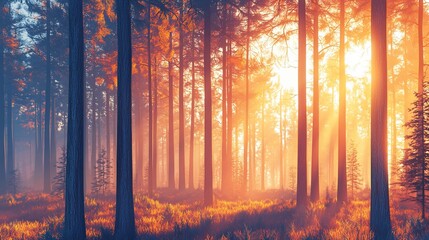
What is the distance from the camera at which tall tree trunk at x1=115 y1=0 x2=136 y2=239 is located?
8.91m

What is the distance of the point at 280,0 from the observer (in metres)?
13.9

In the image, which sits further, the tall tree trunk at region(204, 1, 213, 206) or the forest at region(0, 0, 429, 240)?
the tall tree trunk at region(204, 1, 213, 206)

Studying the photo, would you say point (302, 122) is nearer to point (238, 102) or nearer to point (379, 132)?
point (379, 132)

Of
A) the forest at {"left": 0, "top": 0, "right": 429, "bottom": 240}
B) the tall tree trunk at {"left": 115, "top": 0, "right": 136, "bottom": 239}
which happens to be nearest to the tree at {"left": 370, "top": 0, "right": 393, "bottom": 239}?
the forest at {"left": 0, "top": 0, "right": 429, "bottom": 240}

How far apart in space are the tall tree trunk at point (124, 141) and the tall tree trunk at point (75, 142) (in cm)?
91

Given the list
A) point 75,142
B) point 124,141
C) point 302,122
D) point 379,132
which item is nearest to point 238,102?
point 302,122

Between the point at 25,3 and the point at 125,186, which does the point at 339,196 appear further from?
the point at 25,3

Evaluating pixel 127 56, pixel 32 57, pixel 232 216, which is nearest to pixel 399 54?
pixel 232 216

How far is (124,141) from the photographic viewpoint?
9.04m

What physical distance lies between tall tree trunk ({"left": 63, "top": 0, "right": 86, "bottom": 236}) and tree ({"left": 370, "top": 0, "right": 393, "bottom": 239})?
6.90m

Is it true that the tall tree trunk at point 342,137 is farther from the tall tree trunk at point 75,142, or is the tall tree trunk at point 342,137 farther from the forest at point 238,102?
the tall tree trunk at point 75,142

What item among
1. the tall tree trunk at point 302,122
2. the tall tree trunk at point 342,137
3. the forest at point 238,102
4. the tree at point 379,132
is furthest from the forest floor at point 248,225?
the tall tree trunk at point 342,137

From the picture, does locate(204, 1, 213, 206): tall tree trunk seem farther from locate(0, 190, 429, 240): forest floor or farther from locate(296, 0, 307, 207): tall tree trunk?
locate(296, 0, 307, 207): tall tree trunk

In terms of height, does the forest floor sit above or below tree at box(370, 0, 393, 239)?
below
